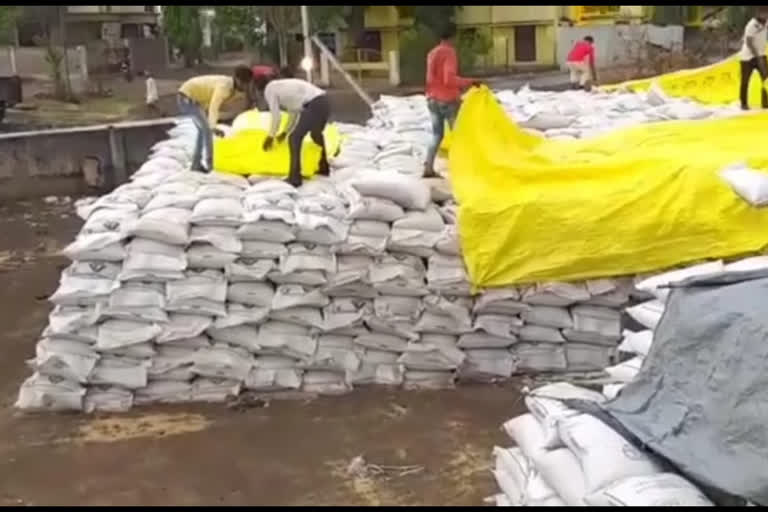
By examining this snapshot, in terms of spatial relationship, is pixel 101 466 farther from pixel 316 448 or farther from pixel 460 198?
pixel 460 198

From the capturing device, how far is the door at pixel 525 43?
2475 centimetres

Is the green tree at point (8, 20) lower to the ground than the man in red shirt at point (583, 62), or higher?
higher

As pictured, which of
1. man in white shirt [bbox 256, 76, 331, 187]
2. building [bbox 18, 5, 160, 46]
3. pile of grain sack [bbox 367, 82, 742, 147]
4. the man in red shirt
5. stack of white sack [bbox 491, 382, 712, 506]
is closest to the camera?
stack of white sack [bbox 491, 382, 712, 506]

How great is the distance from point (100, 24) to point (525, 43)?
1236 cm

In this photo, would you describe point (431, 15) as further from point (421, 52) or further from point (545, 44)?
point (545, 44)

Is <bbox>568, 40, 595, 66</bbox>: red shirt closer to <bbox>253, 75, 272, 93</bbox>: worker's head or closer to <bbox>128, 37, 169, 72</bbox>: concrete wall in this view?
<bbox>253, 75, 272, 93</bbox>: worker's head

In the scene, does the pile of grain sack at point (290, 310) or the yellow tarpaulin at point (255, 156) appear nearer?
the pile of grain sack at point (290, 310)

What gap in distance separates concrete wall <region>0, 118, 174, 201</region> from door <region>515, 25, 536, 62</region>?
14.3m

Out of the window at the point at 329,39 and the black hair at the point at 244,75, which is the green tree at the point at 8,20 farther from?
the black hair at the point at 244,75

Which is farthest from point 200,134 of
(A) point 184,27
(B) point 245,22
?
(A) point 184,27

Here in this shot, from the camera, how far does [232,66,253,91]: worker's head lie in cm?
643

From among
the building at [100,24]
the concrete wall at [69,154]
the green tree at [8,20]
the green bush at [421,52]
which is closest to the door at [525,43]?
the green bush at [421,52]

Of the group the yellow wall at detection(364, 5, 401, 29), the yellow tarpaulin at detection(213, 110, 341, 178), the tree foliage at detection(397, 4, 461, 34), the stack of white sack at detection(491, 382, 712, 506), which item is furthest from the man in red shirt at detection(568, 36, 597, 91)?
the stack of white sack at detection(491, 382, 712, 506)

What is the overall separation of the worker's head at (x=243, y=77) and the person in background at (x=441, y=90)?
117cm
